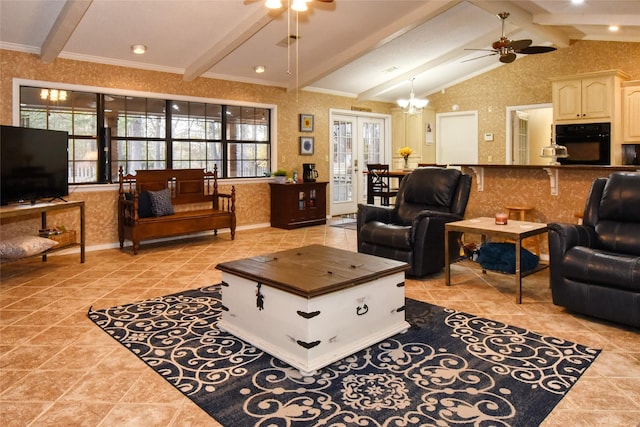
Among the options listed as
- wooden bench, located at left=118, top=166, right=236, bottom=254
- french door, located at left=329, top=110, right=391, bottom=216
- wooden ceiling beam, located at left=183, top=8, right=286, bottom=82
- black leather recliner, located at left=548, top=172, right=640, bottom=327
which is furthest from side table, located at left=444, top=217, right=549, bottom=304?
french door, located at left=329, top=110, right=391, bottom=216

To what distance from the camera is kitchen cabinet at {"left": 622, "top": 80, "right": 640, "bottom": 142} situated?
22.5 ft

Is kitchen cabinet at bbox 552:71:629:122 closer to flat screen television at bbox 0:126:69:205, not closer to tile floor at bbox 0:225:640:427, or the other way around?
tile floor at bbox 0:225:640:427

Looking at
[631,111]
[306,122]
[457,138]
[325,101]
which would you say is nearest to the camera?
[631,111]

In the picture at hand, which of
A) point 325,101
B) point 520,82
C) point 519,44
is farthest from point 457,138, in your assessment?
point 519,44

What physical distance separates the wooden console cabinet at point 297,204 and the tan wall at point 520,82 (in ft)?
11.9

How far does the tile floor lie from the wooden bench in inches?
14.5

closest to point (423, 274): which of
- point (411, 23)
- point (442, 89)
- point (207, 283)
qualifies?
point (207, 283)

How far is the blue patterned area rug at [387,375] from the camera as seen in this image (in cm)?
205

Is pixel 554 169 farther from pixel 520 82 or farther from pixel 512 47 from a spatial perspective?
pixel 520 82

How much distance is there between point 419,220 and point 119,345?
8.67 feet

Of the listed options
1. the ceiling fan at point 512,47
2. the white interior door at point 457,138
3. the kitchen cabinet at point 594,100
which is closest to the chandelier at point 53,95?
the ceiling fan at point 512,47

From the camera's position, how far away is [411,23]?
18.9 ft

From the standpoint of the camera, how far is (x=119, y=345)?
2857 millimetres

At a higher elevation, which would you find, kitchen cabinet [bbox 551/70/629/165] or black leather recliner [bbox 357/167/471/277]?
kitchen cabinet [bbox 551/70/629/165]
